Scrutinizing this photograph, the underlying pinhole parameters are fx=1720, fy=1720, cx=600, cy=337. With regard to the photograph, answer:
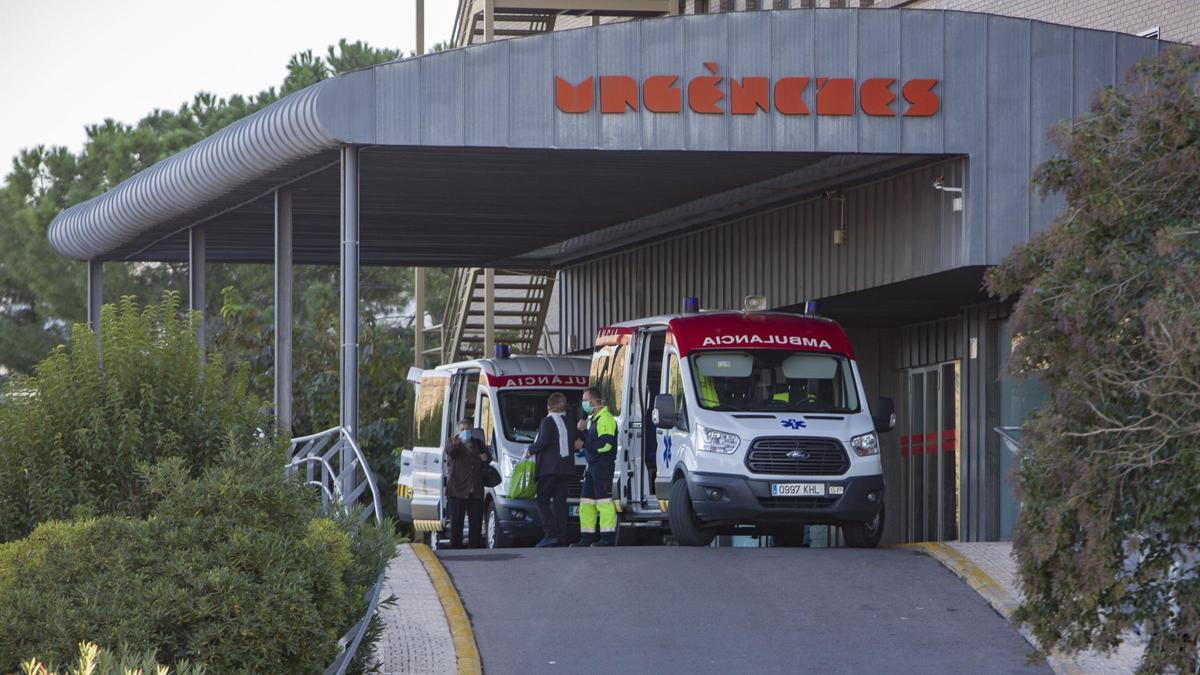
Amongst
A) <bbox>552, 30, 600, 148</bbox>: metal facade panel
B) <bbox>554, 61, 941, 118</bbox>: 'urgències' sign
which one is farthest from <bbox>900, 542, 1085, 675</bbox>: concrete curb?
<bbox>552, 30, 600, 148</bbox>: metal facade panel

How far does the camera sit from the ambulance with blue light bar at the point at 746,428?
1770cm

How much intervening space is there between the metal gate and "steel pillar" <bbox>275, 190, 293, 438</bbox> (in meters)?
9.33

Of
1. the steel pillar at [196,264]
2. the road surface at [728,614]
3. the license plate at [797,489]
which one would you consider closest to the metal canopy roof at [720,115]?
the license plate at [797,489]

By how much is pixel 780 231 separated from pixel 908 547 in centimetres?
775

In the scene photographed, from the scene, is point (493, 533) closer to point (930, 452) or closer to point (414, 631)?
point (930, 452)

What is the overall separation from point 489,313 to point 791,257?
33.1 ft

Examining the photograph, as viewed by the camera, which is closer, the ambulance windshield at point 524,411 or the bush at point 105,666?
the bush at point 105,666

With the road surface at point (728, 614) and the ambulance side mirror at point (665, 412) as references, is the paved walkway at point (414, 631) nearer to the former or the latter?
the road surface at point (728, 614)

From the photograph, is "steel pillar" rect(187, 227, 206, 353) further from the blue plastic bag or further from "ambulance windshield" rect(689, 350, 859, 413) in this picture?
"ambulance windshield" rect(689, 350, 859, 413)

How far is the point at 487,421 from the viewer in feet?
77.3

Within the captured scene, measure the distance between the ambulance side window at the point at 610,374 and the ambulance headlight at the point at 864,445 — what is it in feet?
9.88

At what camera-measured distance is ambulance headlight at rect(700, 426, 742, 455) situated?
17734 millimetres

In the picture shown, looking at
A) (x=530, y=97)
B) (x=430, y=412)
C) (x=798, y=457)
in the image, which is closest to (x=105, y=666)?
(x=798, y=457)

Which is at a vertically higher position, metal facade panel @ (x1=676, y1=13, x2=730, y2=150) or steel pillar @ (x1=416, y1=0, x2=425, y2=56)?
steel pillar @ (x1=416, y1=0, x2=425, y2=56)
